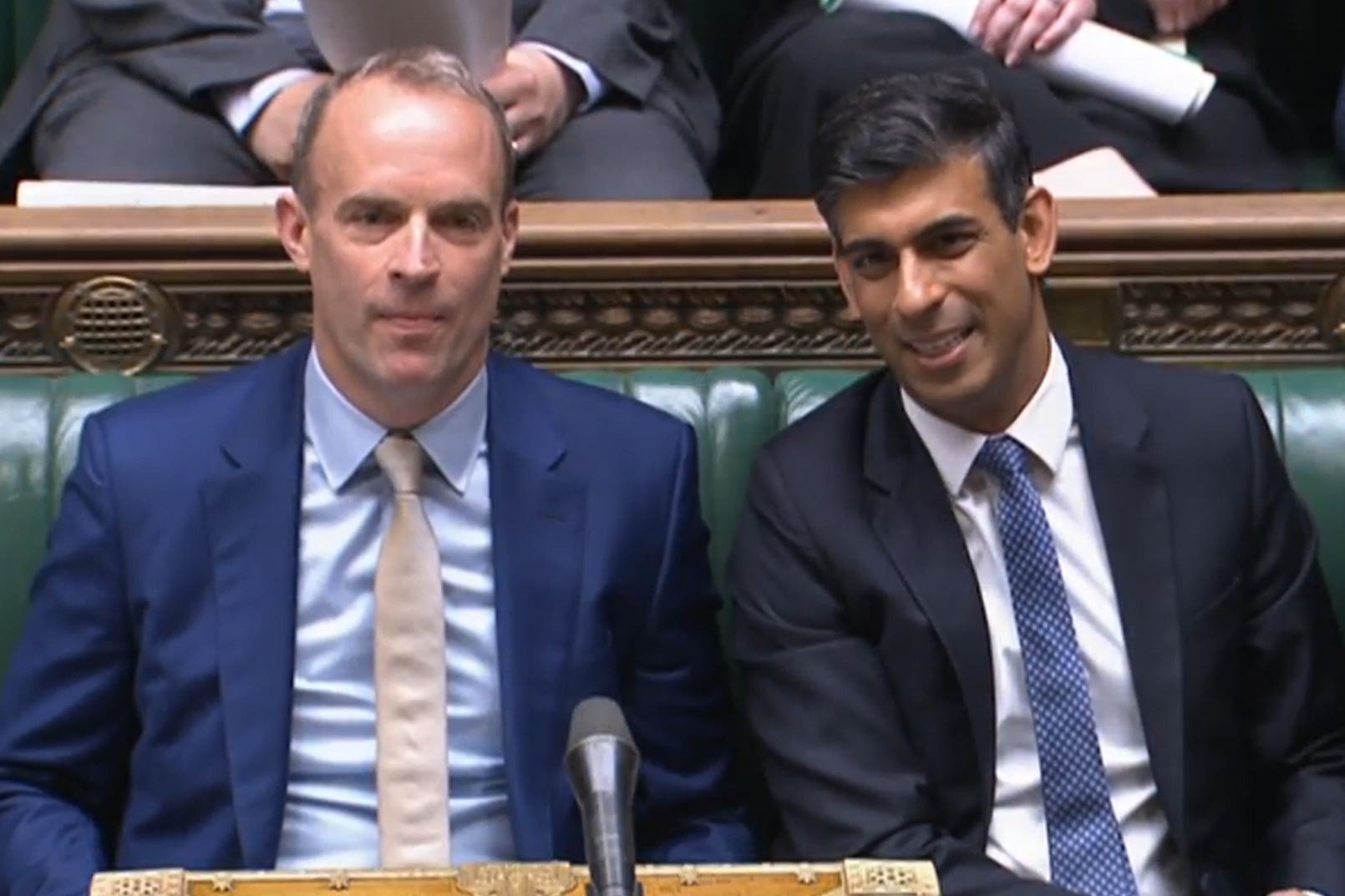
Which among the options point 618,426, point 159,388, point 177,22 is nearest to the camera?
point 618,426

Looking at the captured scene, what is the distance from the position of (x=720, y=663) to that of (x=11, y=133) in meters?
0.90

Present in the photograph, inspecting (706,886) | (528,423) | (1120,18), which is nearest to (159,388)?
(528,423)

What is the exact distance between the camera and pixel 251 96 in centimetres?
211

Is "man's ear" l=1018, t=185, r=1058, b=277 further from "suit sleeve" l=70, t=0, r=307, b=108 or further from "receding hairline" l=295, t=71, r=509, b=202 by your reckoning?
"suit sleeve" l=70, t=0, r=307, b=108

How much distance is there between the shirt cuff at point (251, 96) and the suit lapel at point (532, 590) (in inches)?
21.2

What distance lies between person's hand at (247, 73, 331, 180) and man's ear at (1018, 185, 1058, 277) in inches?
26.4

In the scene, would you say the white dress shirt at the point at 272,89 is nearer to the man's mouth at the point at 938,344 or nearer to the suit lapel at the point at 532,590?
the suit lapel at the point at 532,590

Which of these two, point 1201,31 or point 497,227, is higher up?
point 1201,31

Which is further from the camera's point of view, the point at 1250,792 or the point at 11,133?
the point at 11,133

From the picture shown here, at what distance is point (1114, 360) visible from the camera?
1.71 metres

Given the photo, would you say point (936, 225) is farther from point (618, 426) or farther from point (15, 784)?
point (15, 784)

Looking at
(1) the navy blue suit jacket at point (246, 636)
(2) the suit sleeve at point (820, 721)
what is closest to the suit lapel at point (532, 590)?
(1) the navy blue suit jacket at point (246, 636)

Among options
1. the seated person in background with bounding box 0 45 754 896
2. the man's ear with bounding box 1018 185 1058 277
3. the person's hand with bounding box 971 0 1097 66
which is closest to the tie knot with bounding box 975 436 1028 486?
the man's ear with bounding box 1018 185 1058 277

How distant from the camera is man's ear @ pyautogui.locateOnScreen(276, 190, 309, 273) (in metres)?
1.62
